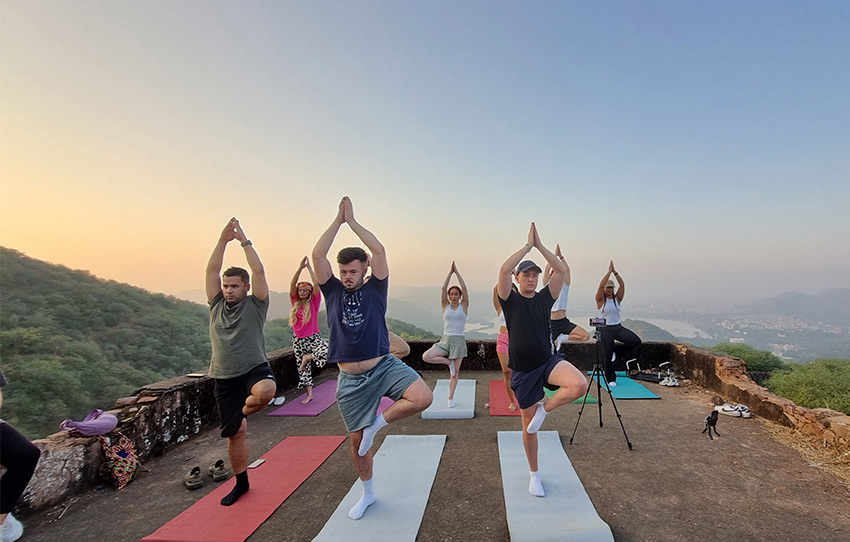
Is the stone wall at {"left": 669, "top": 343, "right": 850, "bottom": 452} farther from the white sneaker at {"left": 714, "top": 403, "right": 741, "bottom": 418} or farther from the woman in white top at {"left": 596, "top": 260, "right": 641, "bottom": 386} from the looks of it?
the woman in white top at {"left": 596, "top": 260, "right": 641, "bottom": 386}

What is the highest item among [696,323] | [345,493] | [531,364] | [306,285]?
[306,285]

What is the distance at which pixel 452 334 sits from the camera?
20.6ft

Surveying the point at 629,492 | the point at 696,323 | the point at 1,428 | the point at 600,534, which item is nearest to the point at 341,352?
the point at 600,534

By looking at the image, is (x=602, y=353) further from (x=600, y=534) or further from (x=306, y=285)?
(x=306, y=285)

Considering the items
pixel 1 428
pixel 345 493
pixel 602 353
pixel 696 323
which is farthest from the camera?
pixel 696 323

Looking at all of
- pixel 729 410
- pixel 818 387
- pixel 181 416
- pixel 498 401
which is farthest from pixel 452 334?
pixel 818 387

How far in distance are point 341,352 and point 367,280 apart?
0.67 metres

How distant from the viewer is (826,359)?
8.94 meters

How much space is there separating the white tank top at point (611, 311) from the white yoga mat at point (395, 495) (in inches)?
187

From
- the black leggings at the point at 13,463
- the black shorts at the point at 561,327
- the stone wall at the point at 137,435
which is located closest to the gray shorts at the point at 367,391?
the black leggings at the point at 13,463

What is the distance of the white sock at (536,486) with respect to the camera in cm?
333

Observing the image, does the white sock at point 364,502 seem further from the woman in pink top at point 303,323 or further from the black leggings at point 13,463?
the woman in pink top at point 303,323

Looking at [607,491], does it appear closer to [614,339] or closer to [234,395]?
[234,395]

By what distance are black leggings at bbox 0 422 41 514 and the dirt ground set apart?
46 centimetres
